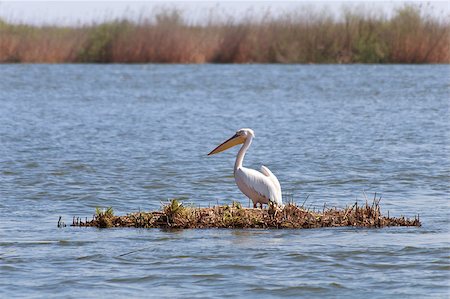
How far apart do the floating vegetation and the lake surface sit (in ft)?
0.35

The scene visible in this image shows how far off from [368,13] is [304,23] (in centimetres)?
226

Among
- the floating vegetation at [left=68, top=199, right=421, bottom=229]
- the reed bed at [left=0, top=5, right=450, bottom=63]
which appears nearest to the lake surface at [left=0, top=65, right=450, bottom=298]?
the floating vegetation at [left=68, top=199, right=421, bottom=229]

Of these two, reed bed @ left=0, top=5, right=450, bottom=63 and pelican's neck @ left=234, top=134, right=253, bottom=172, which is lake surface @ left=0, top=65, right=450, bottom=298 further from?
reed bed @ left=0, top=5, right=450, bottom=63

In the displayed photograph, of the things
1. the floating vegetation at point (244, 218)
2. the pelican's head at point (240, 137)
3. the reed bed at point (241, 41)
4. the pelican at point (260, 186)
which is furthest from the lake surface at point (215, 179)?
the reed bed at point (241, 41)

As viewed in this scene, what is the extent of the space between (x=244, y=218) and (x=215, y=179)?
4.16 metres

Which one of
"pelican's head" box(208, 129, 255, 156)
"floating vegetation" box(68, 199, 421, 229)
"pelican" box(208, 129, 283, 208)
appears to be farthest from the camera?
"pelican's head" box(208, 129, 255, 156)

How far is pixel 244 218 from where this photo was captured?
29.1 feet

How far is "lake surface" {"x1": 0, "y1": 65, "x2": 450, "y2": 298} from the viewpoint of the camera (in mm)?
7582

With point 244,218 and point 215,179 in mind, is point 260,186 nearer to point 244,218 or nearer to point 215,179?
point 244,218

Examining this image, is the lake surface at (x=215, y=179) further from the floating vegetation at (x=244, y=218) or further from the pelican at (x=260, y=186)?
the pelican at (x=260, y=186)

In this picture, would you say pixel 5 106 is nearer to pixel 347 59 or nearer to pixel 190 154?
pixel 190 154

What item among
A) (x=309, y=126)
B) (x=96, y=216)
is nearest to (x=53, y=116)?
(x=309, y=126)

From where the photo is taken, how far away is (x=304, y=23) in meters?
37.5

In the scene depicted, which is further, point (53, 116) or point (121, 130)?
point (53, 116)
